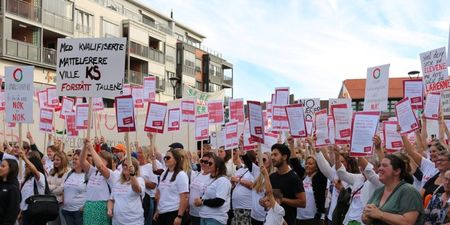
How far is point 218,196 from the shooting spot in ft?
29.1

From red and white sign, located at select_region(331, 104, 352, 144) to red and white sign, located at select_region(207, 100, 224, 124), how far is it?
7892 mm

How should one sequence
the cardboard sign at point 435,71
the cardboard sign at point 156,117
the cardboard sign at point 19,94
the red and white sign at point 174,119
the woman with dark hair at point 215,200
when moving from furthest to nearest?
the red and white sign at point 174,119 → the cardboard sign at point 156,117 → the cardboard sign at point 19,94 → the cardboard sign at point 435,71 → the woman with dark hair at point 215,200

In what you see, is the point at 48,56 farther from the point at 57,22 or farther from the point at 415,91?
the point at 415,91

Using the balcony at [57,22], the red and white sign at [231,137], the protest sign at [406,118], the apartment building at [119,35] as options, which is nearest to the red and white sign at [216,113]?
the red and white sign at [231,137]

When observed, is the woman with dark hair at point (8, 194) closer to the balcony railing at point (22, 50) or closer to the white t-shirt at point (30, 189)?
the white t-shirt at point (30, 189)

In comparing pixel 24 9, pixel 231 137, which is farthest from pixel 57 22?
pixel 231 137

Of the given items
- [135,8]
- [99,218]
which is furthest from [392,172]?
[135,8]

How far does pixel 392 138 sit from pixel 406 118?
9.10ft

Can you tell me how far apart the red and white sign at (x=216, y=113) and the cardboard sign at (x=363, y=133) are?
9170mm

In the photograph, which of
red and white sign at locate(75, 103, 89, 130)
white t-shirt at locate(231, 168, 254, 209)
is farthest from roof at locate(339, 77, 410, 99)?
white t-shirt at locate(231, 168, 254, 209)

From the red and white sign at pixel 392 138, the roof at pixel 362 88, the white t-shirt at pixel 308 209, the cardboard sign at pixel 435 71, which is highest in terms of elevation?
the roof at pixel 362 88

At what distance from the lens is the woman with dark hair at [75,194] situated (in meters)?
9.77

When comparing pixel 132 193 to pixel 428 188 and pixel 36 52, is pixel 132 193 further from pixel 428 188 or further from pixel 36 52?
pixel 36 52

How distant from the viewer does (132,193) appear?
8.50 meters
